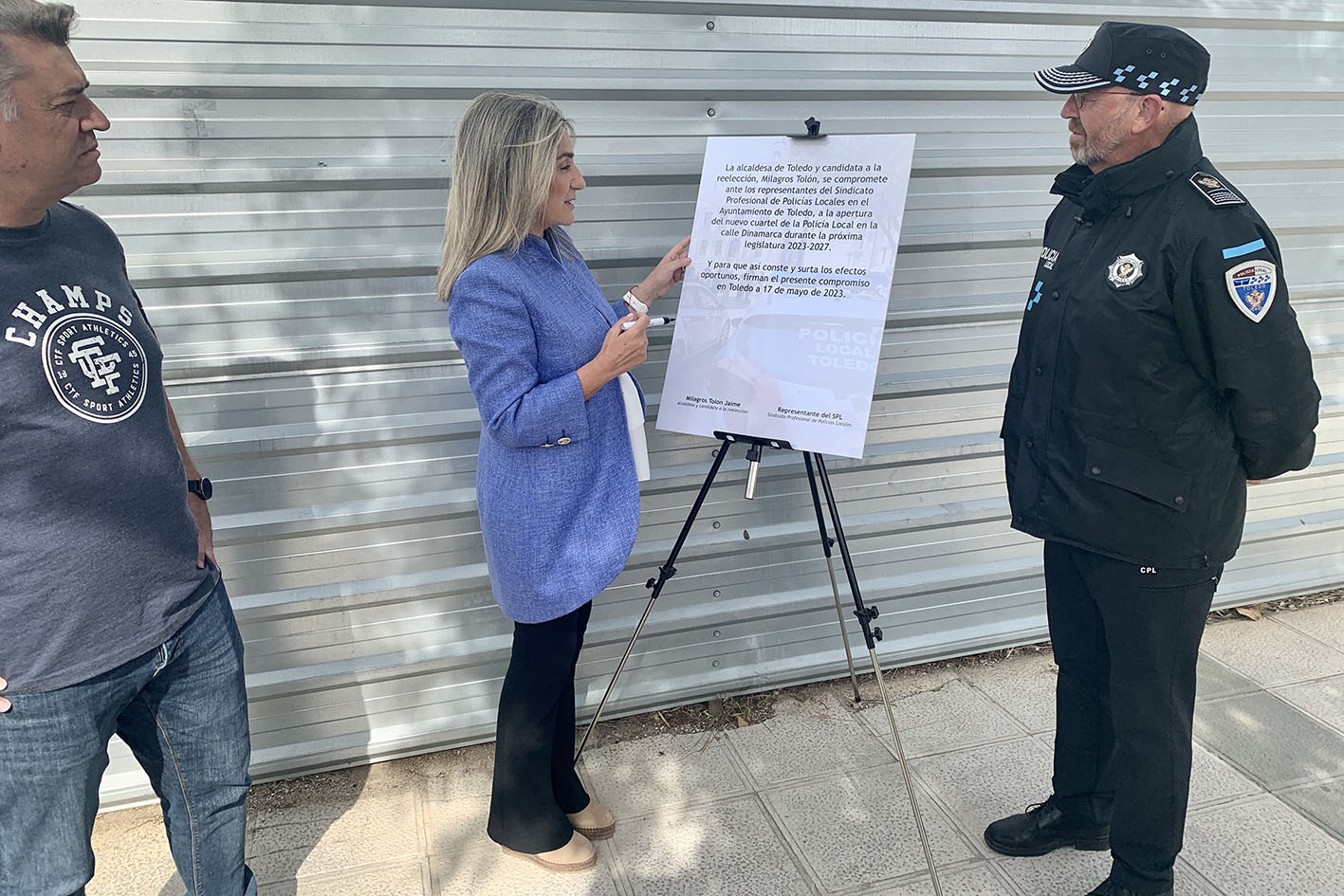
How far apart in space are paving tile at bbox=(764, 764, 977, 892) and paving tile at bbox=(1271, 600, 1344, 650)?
2.23 m

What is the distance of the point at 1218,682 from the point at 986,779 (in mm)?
1278

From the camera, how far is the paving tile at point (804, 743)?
310 cm

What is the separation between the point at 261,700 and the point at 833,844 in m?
1.92

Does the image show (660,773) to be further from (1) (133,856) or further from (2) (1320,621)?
(2) (1320,621)

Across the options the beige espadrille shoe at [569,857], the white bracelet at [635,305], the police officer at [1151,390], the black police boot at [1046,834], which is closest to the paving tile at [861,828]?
the black police boot at [1046,834]

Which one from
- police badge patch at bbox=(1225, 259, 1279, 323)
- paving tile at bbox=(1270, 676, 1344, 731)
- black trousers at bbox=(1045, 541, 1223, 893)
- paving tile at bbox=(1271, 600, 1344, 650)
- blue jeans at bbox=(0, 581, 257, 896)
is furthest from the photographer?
paving tile at bbox=(1271, 600, 1344, 650)

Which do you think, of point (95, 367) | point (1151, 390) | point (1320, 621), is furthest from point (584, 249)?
point (1320, 621)

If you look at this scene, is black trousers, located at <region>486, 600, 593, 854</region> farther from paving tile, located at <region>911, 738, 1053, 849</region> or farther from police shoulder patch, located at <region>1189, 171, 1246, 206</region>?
police shoulder patch, located at <region>1189, 171, 1246, 206</region>

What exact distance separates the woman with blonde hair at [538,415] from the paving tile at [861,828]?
0.68 m

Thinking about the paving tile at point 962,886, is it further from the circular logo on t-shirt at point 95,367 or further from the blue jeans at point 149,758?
the circular logo on t-shirt at point 95,367

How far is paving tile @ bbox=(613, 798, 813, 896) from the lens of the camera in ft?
8.46

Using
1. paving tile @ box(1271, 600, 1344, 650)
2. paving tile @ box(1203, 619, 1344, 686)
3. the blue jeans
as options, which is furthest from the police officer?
paving tile @ box(1271, 600, 1344, 650)

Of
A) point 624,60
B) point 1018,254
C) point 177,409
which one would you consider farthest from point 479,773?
point 1018,254

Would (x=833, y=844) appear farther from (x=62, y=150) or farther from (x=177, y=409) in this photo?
(x=62, y=150)
